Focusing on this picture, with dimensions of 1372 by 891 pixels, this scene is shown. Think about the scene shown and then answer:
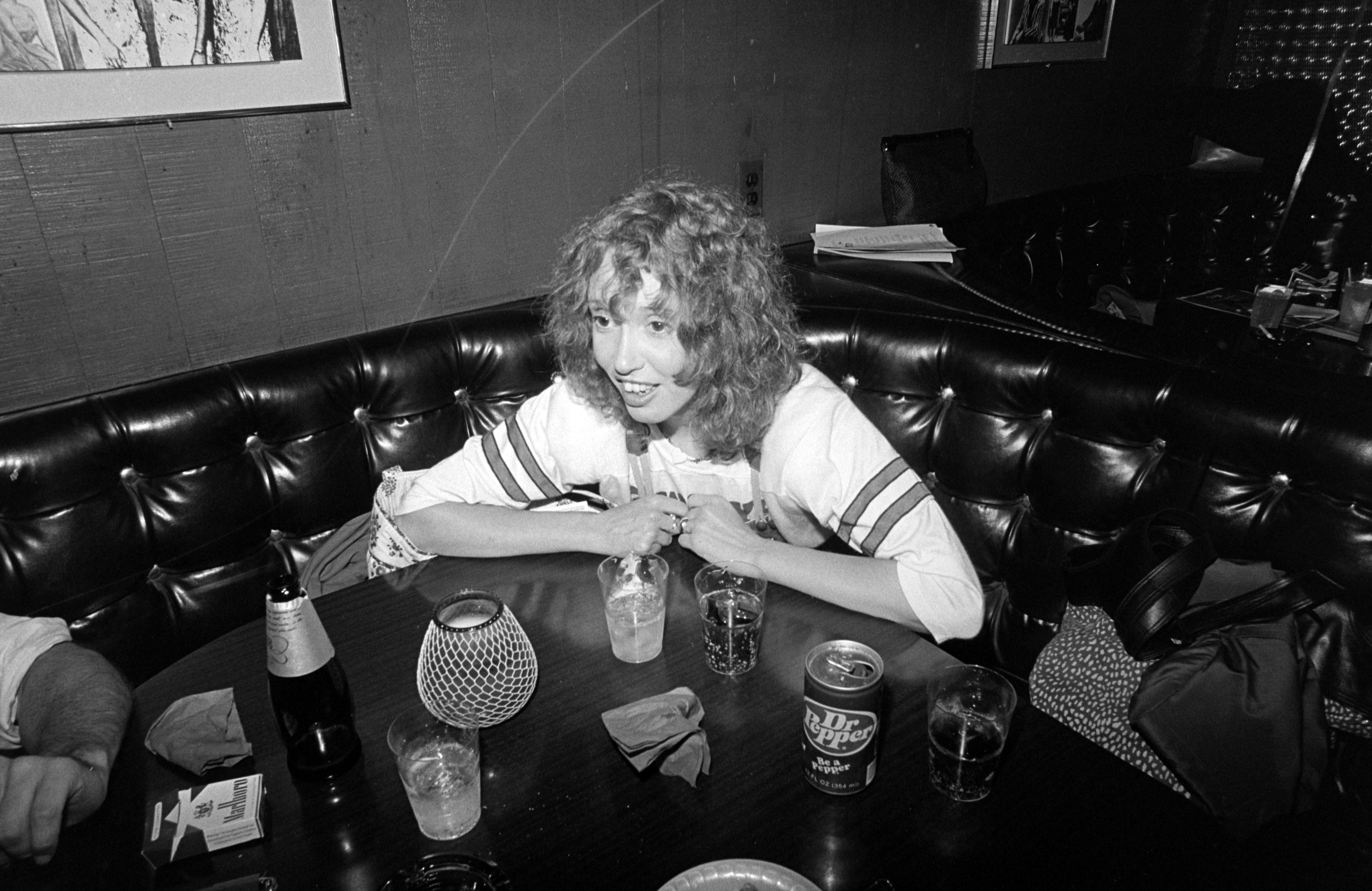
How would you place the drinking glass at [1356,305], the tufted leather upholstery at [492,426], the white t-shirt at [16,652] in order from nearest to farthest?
the white t-shirt at [16,652] → the tufted leather upholstery at [492,426] → the drinking glass at [1356,305]

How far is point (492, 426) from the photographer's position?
220 centimetres

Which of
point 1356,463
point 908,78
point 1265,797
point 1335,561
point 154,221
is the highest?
point 908,78

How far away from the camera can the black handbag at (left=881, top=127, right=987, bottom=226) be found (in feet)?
10.6

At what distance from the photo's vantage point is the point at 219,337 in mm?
2064

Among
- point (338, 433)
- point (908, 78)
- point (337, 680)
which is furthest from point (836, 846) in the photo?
point (908, 78)

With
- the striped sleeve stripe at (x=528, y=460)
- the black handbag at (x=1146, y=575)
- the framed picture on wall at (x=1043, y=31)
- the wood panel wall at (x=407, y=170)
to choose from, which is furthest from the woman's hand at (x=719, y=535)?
the framed picture on wall at (x=1043, y=31)

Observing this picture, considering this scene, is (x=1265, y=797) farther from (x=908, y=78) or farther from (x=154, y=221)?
(x=908, y=78)

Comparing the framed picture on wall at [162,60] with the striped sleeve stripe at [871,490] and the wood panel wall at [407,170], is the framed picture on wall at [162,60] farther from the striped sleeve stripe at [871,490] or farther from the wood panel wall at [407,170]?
the striped sleeve stripe at [871,490]

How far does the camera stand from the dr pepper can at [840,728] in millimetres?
889

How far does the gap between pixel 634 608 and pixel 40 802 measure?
0.70 m

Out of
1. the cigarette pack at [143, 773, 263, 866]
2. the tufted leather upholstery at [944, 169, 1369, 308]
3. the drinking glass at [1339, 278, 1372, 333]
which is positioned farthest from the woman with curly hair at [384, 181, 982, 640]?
the tufted leather upholstery at [944, 169, 1369, 308]

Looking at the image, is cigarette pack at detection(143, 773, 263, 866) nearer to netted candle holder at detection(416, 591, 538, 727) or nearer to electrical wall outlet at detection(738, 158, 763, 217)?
netted candle holder at detection(416, 591, 538, 727)

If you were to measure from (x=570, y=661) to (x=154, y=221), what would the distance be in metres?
1.52

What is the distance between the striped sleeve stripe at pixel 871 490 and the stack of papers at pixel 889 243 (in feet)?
5.08
